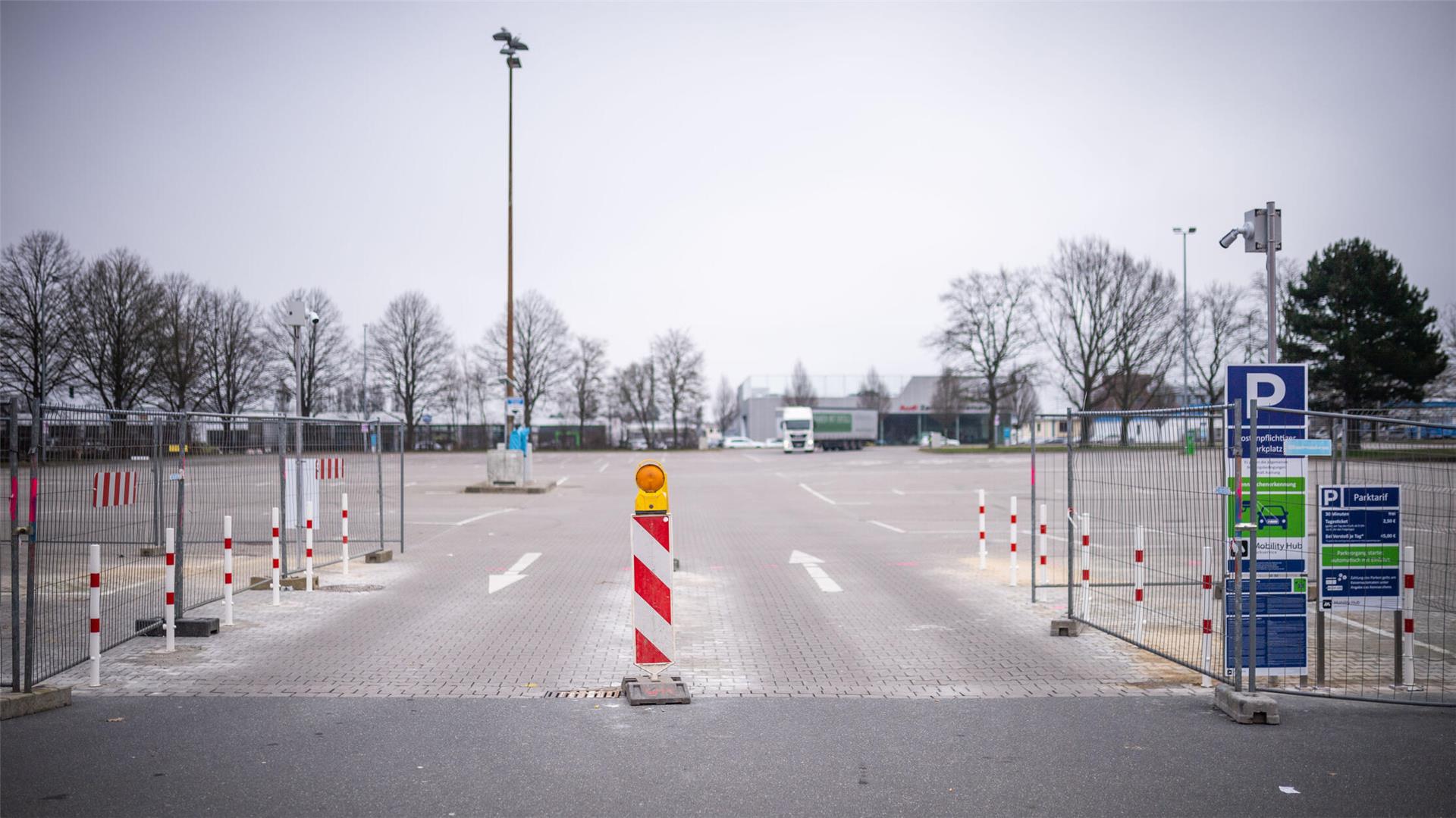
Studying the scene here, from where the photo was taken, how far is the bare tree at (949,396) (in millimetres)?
68562

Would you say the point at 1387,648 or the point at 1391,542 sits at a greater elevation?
the point at 1391,542

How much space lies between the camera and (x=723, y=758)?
5.30 metres

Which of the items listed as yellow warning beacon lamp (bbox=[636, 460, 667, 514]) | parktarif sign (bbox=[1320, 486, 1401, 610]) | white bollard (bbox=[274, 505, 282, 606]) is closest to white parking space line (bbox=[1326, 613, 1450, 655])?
parktarif sign (bbox=[1320, 486, 1401, 610])

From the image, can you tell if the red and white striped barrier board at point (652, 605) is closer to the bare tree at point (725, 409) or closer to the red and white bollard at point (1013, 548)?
the red and white bollard at point (1013, 548)

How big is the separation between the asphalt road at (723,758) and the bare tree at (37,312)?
147ft

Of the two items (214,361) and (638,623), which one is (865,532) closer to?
(638,623)

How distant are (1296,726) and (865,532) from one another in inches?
468

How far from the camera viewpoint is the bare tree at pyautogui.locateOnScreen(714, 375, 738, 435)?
121500 millimetres

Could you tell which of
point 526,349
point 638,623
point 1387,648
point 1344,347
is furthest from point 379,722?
point 526,349

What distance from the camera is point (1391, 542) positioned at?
21.9ft

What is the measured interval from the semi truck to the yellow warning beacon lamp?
66.2 m

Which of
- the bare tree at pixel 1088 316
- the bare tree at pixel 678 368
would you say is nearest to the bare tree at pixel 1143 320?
the bare tree at pixel 1088 316

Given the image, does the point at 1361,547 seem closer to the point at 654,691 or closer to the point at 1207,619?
the point at 1207,619

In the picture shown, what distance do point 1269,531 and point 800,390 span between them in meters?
109
